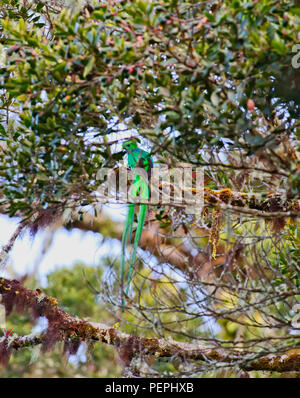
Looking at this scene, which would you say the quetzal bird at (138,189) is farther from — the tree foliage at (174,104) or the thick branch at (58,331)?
the thick branch at (58,331)

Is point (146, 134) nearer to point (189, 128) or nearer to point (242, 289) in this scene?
point (189, 128)

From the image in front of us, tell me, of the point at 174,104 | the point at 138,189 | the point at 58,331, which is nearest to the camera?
the point at 174,104

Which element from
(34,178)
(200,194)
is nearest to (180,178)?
(200,194)

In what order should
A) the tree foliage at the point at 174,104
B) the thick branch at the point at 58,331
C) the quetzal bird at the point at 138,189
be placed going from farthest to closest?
the thick branch at the point at 58,331 < the quetzal bird at the point at 138,189 < the tree foliage at the point at 174,104

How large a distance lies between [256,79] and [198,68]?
28 cm

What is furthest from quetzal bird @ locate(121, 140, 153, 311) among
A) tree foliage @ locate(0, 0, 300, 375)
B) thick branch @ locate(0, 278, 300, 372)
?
thick branch @ locate(0, 278, 300, 372)

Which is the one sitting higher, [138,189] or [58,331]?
[138,189]

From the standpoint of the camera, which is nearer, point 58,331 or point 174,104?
point 174,104

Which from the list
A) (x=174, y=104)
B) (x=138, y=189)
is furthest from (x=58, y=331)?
(x=174, y=104)

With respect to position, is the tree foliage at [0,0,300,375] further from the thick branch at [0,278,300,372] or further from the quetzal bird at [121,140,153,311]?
the thick branch at [0,278,300,372]

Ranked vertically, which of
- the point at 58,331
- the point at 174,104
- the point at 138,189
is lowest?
the point at 58,331

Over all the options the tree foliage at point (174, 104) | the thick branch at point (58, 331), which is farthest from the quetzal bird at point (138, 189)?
the thick branch at point (58, 331)

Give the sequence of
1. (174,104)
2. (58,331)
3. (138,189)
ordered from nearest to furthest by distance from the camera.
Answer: (174,104) → (138,189) → (58,331)

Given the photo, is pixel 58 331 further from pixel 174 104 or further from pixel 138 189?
pixel 174 104
